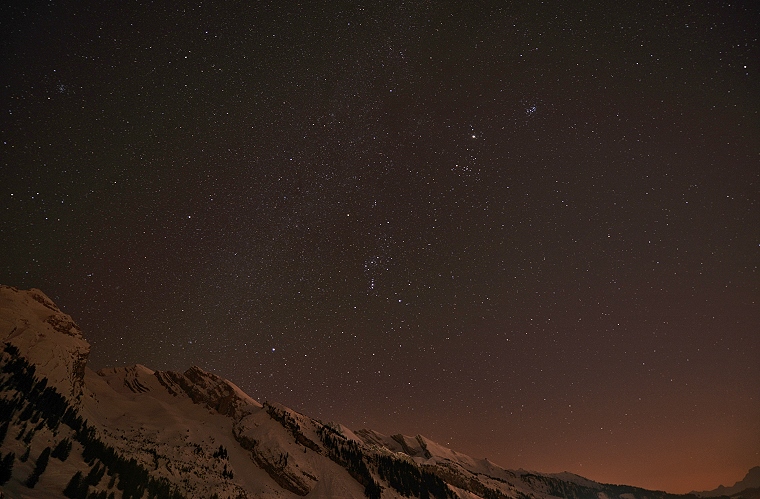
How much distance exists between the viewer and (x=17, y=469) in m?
11.6

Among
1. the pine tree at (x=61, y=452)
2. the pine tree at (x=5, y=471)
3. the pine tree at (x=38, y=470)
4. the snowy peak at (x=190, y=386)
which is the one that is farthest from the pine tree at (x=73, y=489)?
the snowy peak at (x=190, y=386)

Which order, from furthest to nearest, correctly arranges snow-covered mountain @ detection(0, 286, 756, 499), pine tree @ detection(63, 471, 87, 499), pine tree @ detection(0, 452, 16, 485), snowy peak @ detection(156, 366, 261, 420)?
snowy peak @ detection(156, 366, 261, 420) < snow-covered mountain @ detection(0, 286, 756, 499) < pine tree @ detection(63, 471, 87, 499) < pine tree @ detection(0, 452, 16, 485)

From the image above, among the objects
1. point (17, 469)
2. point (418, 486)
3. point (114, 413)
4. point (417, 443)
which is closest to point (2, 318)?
point (114, 413)

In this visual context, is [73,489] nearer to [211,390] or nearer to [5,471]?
[5,471]

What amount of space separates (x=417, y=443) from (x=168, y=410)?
157 meters

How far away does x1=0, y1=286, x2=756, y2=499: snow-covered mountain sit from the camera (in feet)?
51.3

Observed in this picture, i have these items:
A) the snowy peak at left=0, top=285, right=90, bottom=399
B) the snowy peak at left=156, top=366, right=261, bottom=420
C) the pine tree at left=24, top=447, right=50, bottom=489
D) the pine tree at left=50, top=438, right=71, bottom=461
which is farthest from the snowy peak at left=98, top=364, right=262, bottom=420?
the pine tree at left=24, top=447, right=50, bottom=489

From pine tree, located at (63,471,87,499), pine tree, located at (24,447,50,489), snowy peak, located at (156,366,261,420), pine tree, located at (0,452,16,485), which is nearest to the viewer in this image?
pine tree, located at (0,452,16,485)

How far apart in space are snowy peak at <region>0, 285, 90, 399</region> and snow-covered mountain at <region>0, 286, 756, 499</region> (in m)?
0.21

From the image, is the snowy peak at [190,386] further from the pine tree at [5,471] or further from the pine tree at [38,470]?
the pine tree at [5,471]

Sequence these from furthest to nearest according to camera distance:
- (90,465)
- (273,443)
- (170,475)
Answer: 1. (273,443)
2. (170,475)
3. (90,465)

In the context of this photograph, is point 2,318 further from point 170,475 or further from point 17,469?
point 17,469

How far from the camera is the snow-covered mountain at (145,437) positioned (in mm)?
15648

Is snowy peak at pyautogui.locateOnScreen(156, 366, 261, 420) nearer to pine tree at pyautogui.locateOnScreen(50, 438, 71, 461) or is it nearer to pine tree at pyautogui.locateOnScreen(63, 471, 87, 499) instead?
pine tree at pyautogui.locateOnScreen(50, 438, 71, 461)
